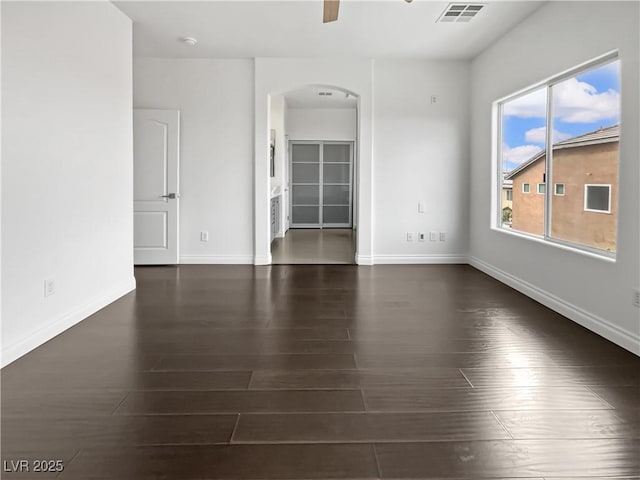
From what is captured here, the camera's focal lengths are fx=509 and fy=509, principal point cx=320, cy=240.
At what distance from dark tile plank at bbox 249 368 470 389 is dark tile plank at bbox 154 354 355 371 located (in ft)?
0.32

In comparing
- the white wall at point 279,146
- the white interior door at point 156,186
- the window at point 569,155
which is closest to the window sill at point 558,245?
the window at point 569,155

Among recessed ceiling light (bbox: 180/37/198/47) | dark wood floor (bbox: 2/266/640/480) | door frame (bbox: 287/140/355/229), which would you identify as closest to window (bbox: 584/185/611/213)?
dark wood floor (bbox: 2/266/640/480)

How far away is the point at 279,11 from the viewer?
478 cm

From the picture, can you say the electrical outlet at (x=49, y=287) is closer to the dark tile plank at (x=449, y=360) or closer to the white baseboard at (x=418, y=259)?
the dark tile plank at (x=449, y=360)

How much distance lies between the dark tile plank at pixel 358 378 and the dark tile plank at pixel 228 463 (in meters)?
0.64

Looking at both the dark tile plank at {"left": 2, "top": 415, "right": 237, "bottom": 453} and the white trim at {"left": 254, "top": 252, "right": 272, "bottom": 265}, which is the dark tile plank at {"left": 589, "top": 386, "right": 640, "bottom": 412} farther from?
the white trim at {"left": 254, "top": 252, "right": 272, "bottom": 265}

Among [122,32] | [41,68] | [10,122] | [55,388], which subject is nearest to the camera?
[55,388]

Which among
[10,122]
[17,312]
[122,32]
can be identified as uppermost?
Result: [122,32]

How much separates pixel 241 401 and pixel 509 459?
1.21 metres

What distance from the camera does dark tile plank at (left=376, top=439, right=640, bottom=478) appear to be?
1838 mm

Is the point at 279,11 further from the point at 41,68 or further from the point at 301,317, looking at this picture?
the point at 301,317

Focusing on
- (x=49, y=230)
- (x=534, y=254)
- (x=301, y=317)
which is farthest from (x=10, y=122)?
(x=534, y=254)

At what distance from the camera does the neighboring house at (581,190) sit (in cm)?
365

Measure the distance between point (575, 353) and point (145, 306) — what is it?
3.33 m
